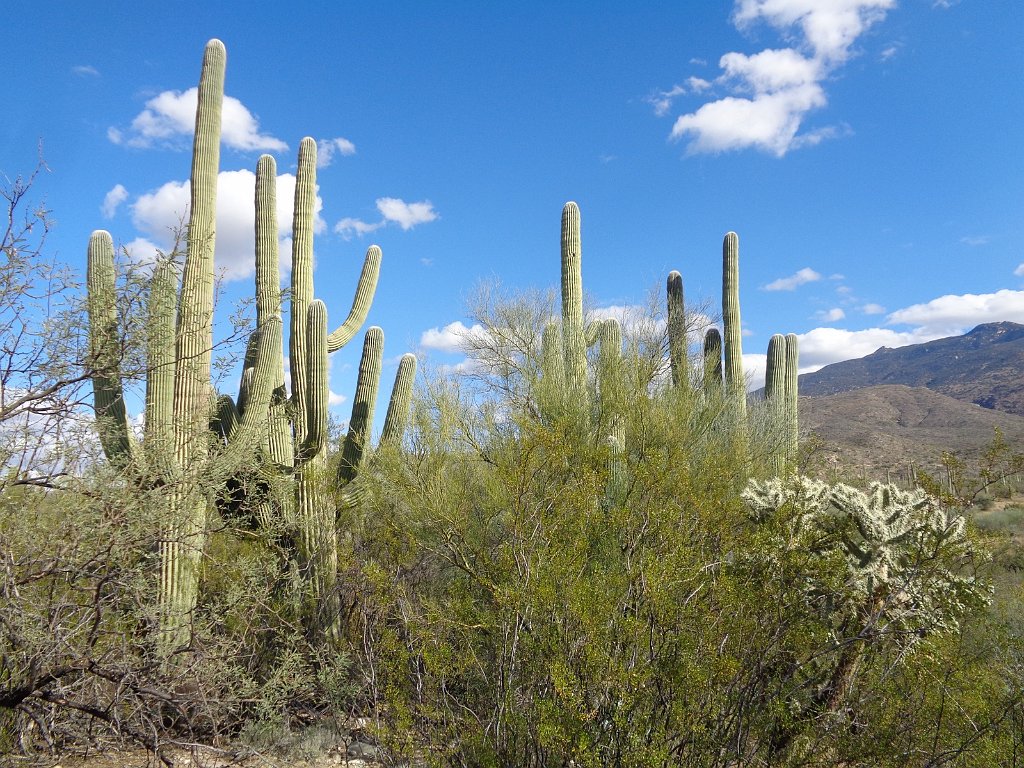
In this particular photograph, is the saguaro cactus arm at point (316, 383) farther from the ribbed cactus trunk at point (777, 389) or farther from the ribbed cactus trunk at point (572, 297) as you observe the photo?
the ribbed cactus trunk at point (777, 389)

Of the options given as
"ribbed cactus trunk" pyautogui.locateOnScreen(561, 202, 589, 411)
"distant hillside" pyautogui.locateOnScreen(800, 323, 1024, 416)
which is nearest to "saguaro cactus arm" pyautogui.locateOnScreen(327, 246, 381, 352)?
"ribbed cactus trunk" pyautogui.locateOnScreen(561, 202, 589, 411)

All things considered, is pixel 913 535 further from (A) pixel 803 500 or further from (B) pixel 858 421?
(B) pixel 858 421

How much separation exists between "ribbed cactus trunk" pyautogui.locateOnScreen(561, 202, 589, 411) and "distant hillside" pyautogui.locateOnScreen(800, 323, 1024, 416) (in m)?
38.2

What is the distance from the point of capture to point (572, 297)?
11680 millimetres

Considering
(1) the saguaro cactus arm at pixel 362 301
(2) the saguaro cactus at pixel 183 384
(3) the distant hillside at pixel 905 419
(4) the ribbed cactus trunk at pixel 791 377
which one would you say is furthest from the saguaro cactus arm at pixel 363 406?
(3) the distant hillside at pixel 905 419

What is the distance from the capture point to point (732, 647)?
389cm

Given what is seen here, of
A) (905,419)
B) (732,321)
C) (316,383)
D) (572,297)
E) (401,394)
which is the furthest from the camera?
(905,419)

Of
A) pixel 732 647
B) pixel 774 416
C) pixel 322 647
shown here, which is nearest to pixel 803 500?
pixel 732 647

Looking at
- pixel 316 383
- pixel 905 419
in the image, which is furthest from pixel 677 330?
pixel 905 419

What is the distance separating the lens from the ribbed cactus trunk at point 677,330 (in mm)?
10883

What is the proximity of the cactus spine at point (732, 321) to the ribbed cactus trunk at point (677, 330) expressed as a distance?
2.56 feet

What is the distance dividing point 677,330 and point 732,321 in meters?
0.98

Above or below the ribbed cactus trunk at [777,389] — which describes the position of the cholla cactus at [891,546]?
below

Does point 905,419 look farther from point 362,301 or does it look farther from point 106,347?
point 106,347
